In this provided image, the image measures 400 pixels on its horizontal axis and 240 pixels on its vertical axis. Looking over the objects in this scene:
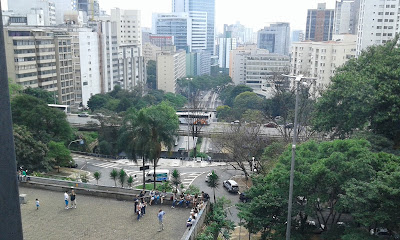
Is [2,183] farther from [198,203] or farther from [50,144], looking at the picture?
[50,144]

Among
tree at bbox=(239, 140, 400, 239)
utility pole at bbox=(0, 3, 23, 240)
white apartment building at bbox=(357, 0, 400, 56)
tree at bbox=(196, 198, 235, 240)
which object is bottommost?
tree at bbox=(196, 198, 235, 240)

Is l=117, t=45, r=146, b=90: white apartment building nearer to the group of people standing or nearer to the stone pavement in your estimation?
the stone pavement

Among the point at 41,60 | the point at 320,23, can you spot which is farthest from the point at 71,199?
the point at 320,23

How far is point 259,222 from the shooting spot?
61.0 feet

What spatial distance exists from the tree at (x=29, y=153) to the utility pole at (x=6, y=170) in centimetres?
2889

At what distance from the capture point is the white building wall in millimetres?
79312

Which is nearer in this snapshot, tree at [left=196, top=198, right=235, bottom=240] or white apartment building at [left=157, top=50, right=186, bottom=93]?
tree at [left=196, top=198, right=235, bottom=240]

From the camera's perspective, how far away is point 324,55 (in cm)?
8019

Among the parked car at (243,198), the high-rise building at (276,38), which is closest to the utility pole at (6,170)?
the parked car at (243,198)

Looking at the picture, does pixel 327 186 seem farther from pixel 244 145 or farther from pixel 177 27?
pixel 177 27

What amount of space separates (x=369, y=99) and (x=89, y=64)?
6933cm

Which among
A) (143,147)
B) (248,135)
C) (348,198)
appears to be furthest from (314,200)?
(248,135)

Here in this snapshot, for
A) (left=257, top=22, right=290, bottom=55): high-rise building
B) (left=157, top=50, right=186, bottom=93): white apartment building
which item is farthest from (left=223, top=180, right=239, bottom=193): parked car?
(left=257, top=22, right=290, bottom=55): high-rise building

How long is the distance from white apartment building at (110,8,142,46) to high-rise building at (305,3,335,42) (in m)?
75.8
